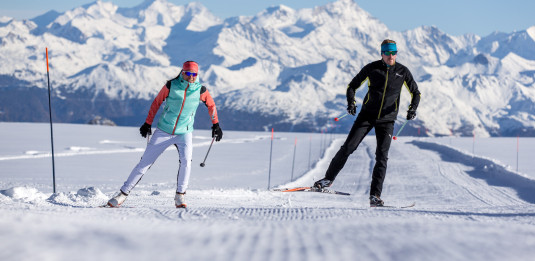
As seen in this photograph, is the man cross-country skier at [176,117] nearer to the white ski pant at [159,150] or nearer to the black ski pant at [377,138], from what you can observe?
the white ski pant at [159,150]

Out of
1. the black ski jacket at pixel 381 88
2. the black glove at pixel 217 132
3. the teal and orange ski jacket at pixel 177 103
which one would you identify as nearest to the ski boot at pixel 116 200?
the teal and orange ski jacket at pixel 177 103

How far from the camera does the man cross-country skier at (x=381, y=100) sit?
6.57 m

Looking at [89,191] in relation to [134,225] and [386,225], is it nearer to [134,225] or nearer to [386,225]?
[134,225]

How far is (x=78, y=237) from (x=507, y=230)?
2738 millimetres

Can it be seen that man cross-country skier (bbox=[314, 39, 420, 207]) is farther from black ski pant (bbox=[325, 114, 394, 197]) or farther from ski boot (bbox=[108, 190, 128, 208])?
ski boot (bbox=[108, 190, 128, 208])

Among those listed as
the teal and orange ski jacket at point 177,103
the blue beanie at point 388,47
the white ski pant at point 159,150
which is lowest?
the white ski pant at point 159,150

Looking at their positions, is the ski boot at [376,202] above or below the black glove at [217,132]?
below

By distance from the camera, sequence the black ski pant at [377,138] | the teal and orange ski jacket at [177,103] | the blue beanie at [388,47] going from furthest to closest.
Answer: the black ski pant at [377,138]
the blue beanie at [388,47]
the teal and orange ski jacket at [177,103]

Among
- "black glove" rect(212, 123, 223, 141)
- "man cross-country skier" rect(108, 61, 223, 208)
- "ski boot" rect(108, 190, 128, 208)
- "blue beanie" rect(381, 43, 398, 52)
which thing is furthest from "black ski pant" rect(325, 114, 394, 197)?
"ski boot" rect(108, 190, 128, 208)

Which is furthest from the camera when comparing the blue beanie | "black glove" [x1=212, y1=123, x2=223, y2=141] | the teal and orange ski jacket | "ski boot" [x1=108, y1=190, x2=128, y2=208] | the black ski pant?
"black glove" [x1=212, y1=123, x2=223, y2=141]

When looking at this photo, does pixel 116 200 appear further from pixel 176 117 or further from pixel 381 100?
pixel 381 100

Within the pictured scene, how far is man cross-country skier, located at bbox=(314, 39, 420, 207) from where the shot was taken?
6.57 meters

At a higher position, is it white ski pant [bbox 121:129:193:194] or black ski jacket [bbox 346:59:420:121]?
black ski jacket [bbox 346:59:420:121]

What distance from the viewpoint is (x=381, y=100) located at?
21.7 feet
